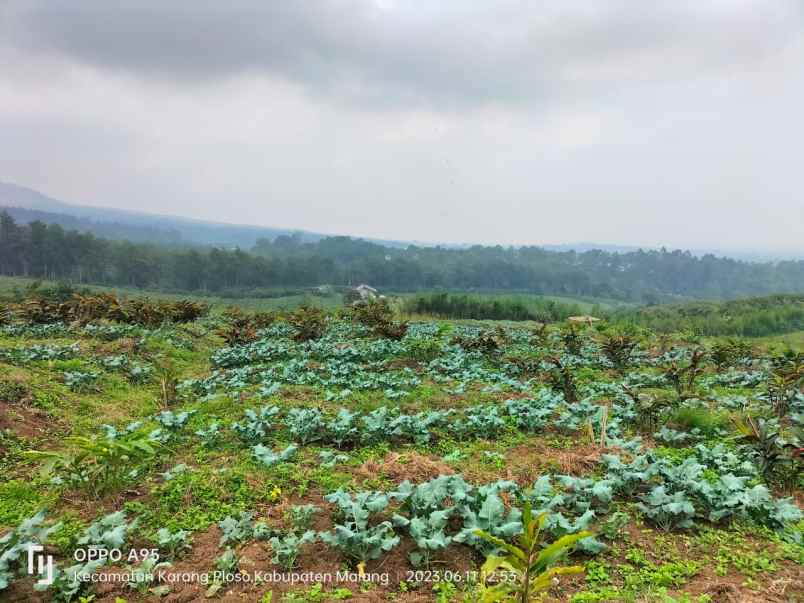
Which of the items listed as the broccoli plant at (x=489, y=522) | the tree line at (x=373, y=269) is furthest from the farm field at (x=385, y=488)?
the tree line at (x=373, y=269)

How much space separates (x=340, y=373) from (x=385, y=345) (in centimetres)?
290

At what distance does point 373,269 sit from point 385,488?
A: 307 ft

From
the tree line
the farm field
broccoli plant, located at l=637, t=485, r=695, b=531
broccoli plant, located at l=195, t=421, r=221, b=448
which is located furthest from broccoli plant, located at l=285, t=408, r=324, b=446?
the tree line

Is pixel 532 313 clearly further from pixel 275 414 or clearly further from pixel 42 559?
pixel 42 559

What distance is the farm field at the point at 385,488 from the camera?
2.77m

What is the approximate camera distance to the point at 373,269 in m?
97.1

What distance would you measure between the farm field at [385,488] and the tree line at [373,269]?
212 feet

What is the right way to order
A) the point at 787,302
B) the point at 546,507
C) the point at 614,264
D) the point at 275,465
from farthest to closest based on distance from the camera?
the point at 614,264, the point at 787,302, the point at 275,465, the point at 546,507

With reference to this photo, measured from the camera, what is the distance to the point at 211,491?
3879 millimetres

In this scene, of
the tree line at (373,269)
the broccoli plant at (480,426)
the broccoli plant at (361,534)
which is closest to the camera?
the broccoli plant at (361,534)

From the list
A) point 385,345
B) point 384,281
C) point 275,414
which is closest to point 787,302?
point 385,345

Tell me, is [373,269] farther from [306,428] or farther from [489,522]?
[489,522]

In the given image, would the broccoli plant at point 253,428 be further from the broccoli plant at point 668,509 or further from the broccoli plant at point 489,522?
the broccoli plant at point 668,509

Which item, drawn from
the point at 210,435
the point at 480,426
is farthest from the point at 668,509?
the point at 210,435
